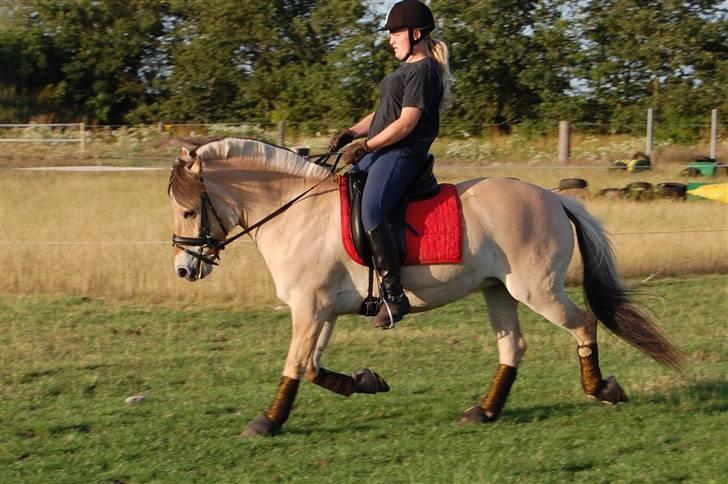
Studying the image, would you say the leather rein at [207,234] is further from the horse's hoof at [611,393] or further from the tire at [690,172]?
the tire at [690,172]

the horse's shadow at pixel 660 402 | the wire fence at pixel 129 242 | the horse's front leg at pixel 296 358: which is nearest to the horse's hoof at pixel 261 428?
the horse's front leg at pixel 296 358

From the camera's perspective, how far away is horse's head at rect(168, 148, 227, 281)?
6.08 metres

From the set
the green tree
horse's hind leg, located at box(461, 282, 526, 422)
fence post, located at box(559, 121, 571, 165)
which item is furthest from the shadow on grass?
the green tree

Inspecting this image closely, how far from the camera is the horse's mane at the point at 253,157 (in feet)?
20.5

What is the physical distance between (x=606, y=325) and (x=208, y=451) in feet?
8.94

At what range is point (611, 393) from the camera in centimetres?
660

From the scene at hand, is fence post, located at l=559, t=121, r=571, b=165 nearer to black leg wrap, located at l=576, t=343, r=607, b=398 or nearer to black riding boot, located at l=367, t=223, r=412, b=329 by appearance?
black leg wrap, located at l=576, t=343, r=607, b=398

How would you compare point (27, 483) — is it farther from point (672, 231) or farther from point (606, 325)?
point (672, 231)

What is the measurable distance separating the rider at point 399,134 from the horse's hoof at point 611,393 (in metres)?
1.45

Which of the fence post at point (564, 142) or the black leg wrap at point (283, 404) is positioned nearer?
the black leg wrap at point (283, 404)

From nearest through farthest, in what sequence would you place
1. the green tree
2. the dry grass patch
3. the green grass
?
1. the green grass
2. the dry grass patch
3. the green tree

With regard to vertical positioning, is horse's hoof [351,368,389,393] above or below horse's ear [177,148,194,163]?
below

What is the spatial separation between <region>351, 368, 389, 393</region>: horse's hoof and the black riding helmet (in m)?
2.16

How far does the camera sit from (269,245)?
20.4ft
